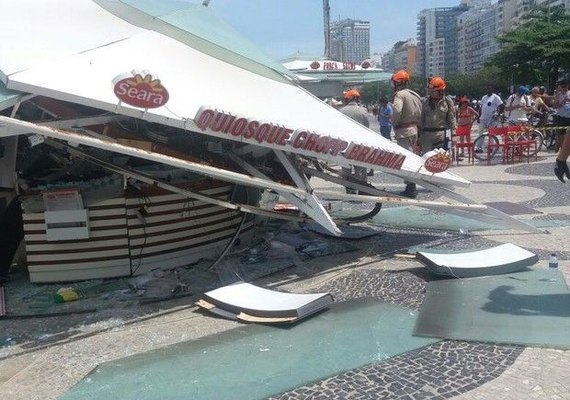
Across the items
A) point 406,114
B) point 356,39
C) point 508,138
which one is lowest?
point 508,138

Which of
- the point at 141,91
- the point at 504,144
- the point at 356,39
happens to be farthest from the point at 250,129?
the point at 356,39

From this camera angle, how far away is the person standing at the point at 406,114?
31.4ft

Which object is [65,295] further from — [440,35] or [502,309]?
[440,35]

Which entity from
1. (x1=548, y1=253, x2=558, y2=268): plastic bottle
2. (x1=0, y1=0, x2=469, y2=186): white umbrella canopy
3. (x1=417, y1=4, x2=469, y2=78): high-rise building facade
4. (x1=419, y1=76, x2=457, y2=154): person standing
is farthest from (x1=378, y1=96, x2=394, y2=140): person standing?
(x1=417, y1=4, x2=469, y2=78): high-rise building facade

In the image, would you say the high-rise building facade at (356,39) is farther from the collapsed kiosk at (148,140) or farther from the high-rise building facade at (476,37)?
the collapsed kiosk at (148,140)

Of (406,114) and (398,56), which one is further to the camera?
(398,56)

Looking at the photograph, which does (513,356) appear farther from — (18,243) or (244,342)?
(18,243)

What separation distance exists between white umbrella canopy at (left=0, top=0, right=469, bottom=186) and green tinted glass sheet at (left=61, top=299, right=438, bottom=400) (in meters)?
1.65

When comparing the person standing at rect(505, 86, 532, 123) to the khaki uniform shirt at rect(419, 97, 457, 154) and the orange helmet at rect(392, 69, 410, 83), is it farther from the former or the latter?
the orange helmet at rect(392, 69, 410, 83)

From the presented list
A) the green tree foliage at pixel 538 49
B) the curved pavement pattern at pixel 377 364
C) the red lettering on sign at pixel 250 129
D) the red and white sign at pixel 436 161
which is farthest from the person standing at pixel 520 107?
the green tree foliage at pixel 538 49

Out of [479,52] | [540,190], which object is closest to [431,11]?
[479,52]

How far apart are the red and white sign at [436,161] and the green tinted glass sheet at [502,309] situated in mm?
1375

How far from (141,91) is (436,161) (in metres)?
3.32

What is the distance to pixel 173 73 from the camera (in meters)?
5.76
